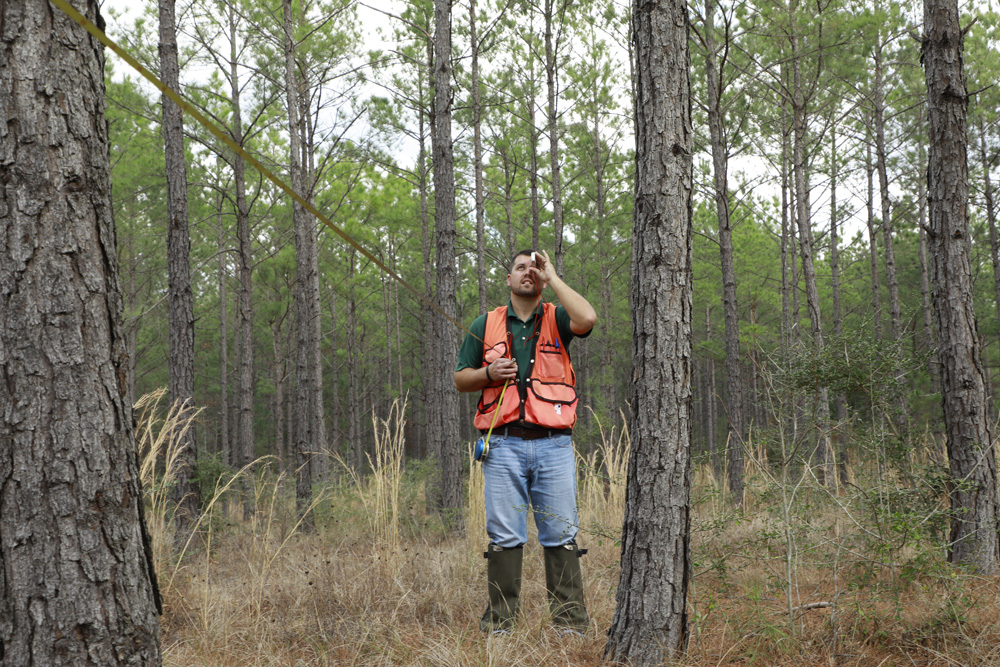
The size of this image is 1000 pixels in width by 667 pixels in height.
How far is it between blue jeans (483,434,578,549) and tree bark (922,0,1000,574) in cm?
217

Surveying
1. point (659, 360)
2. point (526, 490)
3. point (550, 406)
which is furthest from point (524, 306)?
point (659, 360)

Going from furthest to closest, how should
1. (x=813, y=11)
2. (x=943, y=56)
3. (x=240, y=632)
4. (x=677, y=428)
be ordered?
(x=813, y=11) < (x=943, y=56) < (x=240, y=632) < (x=677, y=428)

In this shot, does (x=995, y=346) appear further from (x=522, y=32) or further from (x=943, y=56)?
(x=943, y=56)

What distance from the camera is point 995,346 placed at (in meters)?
18.8

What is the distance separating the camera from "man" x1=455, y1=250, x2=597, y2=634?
2.79m

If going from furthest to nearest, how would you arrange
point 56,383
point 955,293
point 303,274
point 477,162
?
1. point 477,162
2. point 303,274
3. point 955,293
4. point 56,383

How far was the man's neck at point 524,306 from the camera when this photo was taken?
3048 mm

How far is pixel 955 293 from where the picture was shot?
3.63 metres

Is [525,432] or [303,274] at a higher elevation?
[303,274]

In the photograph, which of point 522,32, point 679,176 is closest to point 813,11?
point 522,32

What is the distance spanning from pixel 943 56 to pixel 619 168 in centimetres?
1056

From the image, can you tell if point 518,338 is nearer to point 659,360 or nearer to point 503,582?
point 659,360

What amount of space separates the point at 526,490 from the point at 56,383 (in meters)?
1.86

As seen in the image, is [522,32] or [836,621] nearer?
[836,621]
